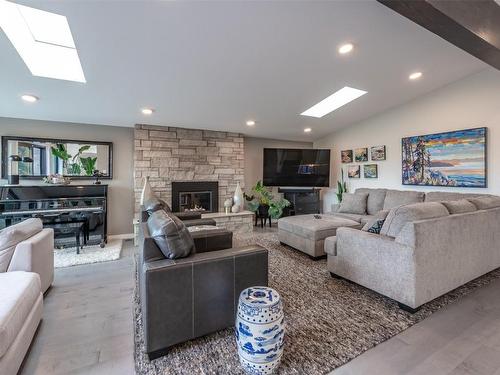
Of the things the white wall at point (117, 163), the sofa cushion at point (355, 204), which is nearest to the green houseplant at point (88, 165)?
the white wall at point (117, 163)

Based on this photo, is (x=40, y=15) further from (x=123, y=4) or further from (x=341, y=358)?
(x=341, y=358)

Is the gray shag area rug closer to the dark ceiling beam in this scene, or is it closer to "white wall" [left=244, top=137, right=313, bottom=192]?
the dark ceiling beam

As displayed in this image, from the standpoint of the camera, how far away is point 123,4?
6.23 ft

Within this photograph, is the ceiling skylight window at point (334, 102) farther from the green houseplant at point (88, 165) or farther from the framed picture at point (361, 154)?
the green houseplant at point (88, 165)

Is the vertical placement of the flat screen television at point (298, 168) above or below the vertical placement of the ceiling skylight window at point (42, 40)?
below

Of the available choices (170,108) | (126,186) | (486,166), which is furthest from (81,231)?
(486,166)

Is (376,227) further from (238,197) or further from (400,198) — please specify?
(238,197)

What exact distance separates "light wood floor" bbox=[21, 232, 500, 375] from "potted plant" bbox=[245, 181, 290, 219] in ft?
11.4

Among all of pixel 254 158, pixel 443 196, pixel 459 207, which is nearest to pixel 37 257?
pixel 459 207

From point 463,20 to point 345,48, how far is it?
1017 millimetres

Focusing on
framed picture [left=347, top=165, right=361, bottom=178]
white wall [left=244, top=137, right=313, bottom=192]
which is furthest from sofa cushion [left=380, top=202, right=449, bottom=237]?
white wall [left=244, top=137, right=313, bottom=192]

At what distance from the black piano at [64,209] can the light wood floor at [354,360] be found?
5.58ft

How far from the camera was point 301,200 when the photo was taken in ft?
19.6

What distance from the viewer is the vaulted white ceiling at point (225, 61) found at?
2.08m
